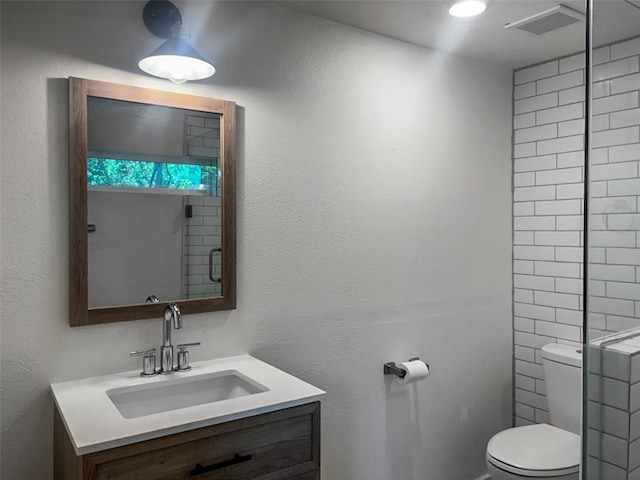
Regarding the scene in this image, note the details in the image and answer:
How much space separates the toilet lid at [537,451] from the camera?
223 cm

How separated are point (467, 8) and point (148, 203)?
5.00 feet

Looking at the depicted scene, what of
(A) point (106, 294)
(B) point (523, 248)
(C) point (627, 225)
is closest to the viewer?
(C) point (627, 225)

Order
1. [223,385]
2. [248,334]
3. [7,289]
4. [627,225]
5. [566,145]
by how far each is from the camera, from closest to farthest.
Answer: [627,225]
[7,289]
[223,385]
[248,334]
[566,145]

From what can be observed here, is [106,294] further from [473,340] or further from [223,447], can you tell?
[473,340]

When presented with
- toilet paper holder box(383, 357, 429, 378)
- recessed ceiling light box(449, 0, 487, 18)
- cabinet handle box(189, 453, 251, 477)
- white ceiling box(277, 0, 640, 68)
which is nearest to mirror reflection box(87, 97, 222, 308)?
cabinet handle box(189, 453, 251, 477)

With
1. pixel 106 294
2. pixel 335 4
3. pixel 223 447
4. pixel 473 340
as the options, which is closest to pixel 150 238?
pixel 106 294

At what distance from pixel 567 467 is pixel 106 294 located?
202cm

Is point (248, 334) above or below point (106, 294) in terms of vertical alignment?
Result: below

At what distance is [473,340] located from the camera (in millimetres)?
2883

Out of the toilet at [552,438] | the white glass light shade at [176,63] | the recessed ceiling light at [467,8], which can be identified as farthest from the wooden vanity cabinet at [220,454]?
the recessed ceiling light at [467,8]

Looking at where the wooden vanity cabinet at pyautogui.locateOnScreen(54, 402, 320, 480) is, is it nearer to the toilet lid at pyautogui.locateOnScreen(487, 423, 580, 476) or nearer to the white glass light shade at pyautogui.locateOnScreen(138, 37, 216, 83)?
the toilet lid at pyautogui.locateOnScreen(487, 423, 580, 476)

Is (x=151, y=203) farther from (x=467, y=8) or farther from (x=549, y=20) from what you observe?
(x=549, y=20)

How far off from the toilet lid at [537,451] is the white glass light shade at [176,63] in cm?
204

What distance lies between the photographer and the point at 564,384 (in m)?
2.65
